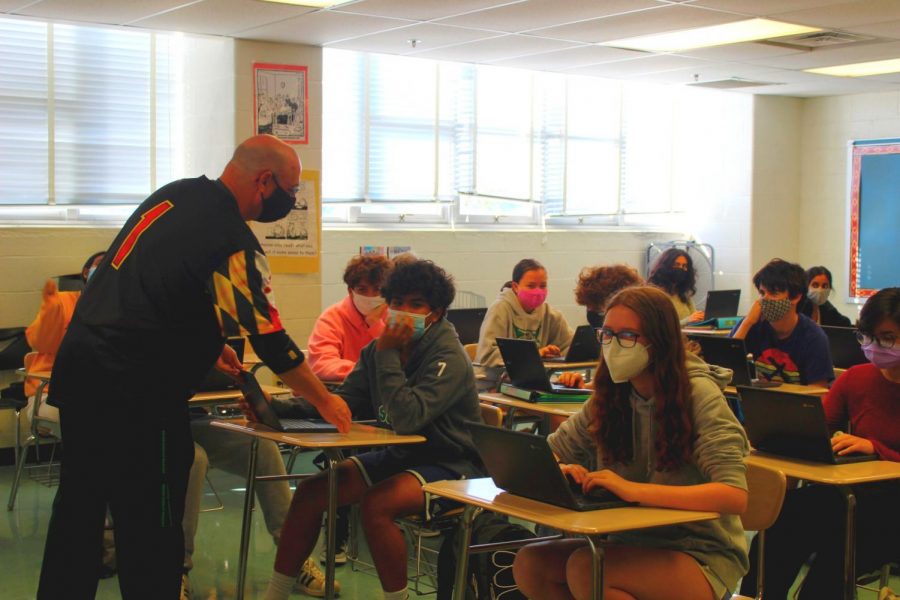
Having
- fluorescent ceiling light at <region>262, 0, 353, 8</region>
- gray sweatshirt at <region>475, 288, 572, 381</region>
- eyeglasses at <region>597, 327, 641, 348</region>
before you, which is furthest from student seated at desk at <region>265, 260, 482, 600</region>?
fluorescent ceiling light at <region>262, 0, 353, 8</region>

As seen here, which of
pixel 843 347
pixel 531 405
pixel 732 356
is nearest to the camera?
pixel 531 405

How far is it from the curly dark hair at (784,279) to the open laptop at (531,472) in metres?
2.63

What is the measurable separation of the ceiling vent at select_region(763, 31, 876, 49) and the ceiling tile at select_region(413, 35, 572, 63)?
134cm

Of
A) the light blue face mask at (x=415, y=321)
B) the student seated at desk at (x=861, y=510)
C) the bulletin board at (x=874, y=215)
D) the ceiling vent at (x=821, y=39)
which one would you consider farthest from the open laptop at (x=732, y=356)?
the bulletin board at (x=874, y=215)

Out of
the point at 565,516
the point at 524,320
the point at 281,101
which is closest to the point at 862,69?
the point at 524,320

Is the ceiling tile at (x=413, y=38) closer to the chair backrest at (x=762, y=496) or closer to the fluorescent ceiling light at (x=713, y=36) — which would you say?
the fluorescent ceiling light at (x=713, y=36)

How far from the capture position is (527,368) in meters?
4.49

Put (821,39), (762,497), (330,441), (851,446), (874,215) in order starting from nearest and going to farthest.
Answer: (762,497), (330,441), (851,446), (821,39), (874,215)

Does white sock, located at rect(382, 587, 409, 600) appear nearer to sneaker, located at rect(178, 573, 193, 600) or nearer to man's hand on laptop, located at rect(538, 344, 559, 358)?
sneaker, located at rect(178, 573, 193, 600)

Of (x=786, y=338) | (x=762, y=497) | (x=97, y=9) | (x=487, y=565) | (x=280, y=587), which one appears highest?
(x=97, y=9)

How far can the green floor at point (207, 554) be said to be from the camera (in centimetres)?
412

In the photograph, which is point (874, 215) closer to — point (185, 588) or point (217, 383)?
point (217, 383)

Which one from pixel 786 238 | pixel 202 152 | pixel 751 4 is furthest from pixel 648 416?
pixel 786 238

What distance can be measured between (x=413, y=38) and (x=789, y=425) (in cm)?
396
